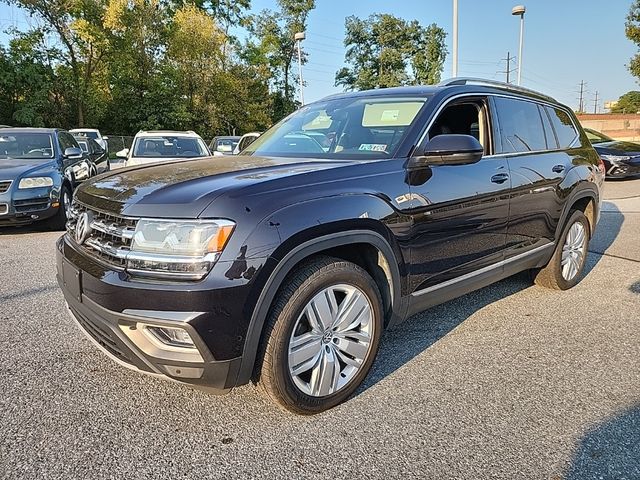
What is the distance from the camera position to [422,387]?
9.47 ft

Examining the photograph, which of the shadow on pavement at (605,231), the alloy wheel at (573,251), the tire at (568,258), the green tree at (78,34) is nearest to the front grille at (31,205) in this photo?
the tire at (568,258)

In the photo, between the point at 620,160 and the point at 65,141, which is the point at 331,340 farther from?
the point at 620,160

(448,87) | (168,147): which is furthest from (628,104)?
(448,87)

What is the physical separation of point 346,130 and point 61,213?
561 cm

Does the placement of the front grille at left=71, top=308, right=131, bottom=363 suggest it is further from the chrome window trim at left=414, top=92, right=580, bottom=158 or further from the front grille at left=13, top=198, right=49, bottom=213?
the front grille at left=13, top=198, right=49, bottom=213

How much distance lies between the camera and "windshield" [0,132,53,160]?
26.0 feet

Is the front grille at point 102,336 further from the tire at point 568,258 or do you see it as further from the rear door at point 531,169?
the tire at point 568,258

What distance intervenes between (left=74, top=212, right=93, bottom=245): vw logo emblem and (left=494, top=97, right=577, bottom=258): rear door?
2789mm

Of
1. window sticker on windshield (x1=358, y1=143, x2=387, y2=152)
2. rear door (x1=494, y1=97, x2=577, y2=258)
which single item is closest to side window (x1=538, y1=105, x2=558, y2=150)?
rear door (x1=494, y1=97, x2=577, y2=258)

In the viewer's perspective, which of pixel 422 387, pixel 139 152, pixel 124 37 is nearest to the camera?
pixel 422 387

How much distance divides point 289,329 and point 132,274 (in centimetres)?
75

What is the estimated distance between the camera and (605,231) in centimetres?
750

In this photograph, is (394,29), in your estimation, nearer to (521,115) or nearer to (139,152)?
(139,152)

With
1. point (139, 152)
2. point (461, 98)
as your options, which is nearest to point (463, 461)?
point (461, 98)
